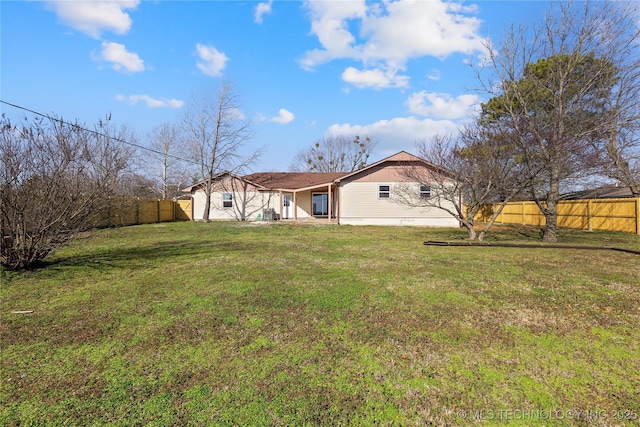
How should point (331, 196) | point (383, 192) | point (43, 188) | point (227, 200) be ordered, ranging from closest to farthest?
point (43, 188), point (383, 192), point (331, 196), point (227, 200)

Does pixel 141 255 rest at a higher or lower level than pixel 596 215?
lower

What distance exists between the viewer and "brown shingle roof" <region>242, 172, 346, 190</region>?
939 inches

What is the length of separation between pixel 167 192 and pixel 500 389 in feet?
120

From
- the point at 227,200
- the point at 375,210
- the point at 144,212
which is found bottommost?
the point at 144,212

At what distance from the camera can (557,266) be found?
275 inches

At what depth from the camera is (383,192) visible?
766 inches

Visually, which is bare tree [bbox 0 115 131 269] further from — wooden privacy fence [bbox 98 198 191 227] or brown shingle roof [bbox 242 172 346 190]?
brown shingle roof [bbox 242 172 346 190]

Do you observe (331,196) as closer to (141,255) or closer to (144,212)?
(144,212)

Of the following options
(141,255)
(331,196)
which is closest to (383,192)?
(331,196)

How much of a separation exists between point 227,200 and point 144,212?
5.56m

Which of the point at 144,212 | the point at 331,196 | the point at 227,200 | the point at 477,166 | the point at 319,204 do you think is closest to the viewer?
the point at 477,166

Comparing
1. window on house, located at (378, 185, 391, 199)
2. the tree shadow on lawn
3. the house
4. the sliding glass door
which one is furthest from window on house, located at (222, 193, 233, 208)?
the tree shadow on lawn

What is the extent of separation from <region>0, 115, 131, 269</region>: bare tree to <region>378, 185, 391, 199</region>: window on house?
1480cm

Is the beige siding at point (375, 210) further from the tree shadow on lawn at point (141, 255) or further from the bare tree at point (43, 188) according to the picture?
the bare tree at point (43, 188)
